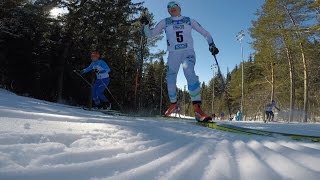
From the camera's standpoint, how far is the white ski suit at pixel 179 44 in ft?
24.1

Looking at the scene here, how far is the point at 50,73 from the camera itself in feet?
79.7

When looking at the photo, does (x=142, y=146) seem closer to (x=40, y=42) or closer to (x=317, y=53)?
(x=40, y=42)

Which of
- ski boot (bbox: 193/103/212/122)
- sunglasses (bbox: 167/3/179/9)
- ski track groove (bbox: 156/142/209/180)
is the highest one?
sunglasses (bbox: 167/3/179/9)

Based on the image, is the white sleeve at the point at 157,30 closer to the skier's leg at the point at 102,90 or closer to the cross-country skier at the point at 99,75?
the cross-country skier at the point at 99,75

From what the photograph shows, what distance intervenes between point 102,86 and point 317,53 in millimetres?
25071

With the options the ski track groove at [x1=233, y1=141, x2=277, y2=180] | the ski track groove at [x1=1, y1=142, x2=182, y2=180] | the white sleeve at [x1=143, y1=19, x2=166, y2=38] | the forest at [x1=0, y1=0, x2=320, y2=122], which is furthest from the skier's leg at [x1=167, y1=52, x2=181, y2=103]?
the forest at [x1=0, y1=0, x2=320, y2=122]

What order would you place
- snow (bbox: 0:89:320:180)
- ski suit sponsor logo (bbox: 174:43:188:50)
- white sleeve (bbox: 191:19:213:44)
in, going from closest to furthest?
snow (bbox: 0:89:320:180) → ski suit sponsor logo (bbox: 174:43:188:50) → white sleeve (bbox: 191:19:213:44)

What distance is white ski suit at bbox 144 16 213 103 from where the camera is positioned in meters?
7.35

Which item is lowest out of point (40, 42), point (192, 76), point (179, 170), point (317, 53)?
point (179, 170)

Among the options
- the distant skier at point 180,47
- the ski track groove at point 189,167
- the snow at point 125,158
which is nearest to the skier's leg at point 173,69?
the distant skier at point 180,47

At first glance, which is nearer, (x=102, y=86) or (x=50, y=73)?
(x=102, y=86)

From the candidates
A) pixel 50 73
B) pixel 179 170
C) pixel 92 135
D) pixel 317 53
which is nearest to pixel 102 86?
pixel 92 135

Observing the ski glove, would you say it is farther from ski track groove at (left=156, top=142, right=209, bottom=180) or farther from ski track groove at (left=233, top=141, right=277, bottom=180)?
ski track groove at (left=156, top=142, right=209, bottom=180)

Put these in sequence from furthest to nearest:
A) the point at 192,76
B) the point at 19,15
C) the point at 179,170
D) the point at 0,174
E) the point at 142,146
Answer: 1. the point at 19,15
2. the point at 192,76
3. the point at 142,146
4. the point at 179,170
5. the point at 0,174
